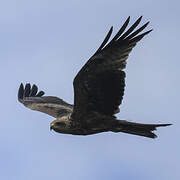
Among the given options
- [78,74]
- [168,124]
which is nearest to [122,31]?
[78,74]

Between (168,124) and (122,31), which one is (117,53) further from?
(168,124)

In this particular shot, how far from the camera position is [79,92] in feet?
40.4

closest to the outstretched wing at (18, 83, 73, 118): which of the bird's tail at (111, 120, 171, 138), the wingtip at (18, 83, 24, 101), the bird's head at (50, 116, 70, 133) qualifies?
the wingtip at (18, 83, 24, 101)

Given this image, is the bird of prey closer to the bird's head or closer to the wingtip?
the bird's head

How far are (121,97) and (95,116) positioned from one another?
28.0 inches

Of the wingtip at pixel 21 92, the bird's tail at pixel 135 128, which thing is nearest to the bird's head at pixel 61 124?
the bird's tail at pixel 135 128

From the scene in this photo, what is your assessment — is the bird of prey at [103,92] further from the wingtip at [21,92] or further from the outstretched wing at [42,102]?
the wingtip at [21,92]

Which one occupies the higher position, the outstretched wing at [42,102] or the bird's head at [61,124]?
the outstretched wing at [42,102]

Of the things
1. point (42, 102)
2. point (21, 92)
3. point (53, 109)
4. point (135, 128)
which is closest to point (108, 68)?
point (135, 128)

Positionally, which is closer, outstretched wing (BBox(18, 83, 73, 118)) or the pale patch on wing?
the pale patch on wing

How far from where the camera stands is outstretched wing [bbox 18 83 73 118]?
1459cm

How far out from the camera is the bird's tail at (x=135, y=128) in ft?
41.8

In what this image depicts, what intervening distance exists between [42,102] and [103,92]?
368cm

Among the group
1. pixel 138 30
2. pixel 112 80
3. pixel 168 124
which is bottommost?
pixel 168 124
